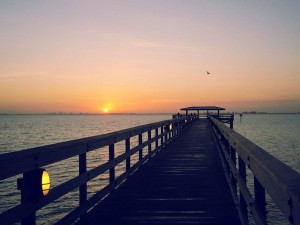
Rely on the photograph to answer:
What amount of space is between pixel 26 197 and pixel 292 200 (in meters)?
2.54

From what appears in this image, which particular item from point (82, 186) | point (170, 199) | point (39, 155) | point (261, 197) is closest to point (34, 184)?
point (39, 155)

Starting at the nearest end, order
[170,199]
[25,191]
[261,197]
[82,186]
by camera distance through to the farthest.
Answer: [261,197] → [25,191] → [82,186] → [170,199]

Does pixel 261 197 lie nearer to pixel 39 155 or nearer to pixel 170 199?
pixel 39 155

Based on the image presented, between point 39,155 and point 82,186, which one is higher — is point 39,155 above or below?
above

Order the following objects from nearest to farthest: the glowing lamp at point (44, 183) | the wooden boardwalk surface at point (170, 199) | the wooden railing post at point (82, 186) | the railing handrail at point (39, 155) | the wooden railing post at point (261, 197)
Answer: the wooden railing post at point (261, 197)
the railing handrail at point (39, 155)
the glowing lamp at point (44, 183)
the wooden railing post at point (82, 186)
the wooden boardwalk surface at point (170, 199)

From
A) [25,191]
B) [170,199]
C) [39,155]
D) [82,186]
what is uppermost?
[39,155]

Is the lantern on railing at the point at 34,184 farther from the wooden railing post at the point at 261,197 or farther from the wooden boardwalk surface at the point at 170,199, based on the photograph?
the wooden railing post at the point at 261,197

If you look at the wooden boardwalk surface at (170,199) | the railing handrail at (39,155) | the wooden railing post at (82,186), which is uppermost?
the railing handrail at (39,155)

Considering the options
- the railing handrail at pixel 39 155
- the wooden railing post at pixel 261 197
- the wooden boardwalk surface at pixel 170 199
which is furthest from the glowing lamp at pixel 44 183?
the wooden railing post at pixel 261 197

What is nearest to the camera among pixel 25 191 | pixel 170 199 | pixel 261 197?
pixel 261 197

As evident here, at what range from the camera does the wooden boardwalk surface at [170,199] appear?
5207mm

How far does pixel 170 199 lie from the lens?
6.41 m

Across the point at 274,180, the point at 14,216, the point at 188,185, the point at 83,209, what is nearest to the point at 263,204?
the point at 274,180

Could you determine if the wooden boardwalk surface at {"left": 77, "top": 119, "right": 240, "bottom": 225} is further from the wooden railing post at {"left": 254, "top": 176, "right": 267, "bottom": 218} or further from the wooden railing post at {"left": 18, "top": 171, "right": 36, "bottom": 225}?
the wooden railing post at {"left": 254, "top": 176, "right": 267, "bottom": 218}
